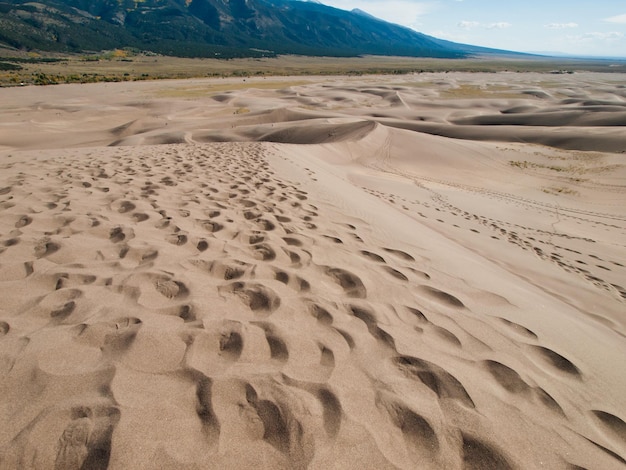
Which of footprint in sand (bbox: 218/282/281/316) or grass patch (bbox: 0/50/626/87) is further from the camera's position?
grass patch (bbox: 0/50/626/87)

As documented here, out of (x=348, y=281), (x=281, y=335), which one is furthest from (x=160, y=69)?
(x=281, y=335)

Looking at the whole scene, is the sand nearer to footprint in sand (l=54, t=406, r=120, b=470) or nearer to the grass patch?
footprint in sand (l=54, t=406, r=120, b=470)

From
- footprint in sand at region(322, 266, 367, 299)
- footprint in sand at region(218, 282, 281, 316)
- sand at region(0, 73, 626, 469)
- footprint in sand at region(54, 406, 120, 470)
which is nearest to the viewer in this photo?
footprint in sand at region(54, 406, 120, 470)

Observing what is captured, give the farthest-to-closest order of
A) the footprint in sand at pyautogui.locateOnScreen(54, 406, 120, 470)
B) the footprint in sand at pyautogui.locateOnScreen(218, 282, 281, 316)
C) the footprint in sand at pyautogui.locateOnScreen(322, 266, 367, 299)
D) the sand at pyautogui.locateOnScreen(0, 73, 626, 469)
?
1. the footprint in sand at pyautogui.locateOnScreen(322, 266, 367, 299)
2. the footprint in sand at pyautogui.locateOnScreen(218, 282, 281, 316)
3. the sand at pyautogui.locateOnScreen(0, 73, 626, 469)
4. the footprint in sand at pyautogui.locateOnScreen(54, 406, 120, 470)

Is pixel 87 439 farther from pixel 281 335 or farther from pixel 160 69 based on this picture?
pixel 160 69

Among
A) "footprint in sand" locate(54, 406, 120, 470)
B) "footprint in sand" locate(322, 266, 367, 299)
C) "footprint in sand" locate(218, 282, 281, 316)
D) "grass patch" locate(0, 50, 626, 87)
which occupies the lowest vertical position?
"footprint in sand" locate(322, 266, 367, 299)

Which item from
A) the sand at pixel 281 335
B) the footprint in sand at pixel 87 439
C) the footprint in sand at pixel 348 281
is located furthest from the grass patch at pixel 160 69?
the footprint in sand at pixel 87 439

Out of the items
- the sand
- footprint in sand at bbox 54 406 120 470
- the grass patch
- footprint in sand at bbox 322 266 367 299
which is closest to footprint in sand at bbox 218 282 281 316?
the sand

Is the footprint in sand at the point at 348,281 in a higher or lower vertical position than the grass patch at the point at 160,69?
lower

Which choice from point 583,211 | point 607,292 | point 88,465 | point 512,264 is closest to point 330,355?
point 88,465

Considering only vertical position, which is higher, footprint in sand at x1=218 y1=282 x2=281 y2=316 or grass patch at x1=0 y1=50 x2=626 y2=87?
grass patch at x1=0 y1=50 x2=626 y2=87

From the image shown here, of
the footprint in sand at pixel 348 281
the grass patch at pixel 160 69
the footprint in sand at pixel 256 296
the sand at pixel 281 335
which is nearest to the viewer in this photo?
the sand at pixel 281 335

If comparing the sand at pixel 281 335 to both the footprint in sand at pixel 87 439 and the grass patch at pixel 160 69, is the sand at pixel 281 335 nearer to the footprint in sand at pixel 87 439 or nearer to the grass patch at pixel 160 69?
the footprint in sand at pixel 87 439
